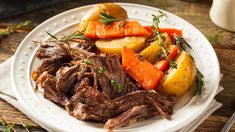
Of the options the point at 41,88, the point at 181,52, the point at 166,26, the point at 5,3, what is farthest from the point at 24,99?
the point at 5,3

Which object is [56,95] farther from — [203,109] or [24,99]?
[203,109]

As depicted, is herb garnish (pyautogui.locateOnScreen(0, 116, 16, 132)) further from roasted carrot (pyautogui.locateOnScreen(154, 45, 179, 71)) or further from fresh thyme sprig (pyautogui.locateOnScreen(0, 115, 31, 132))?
roasted carrot (pyautogui.locateOnScreen(154, 45, 179, 71))

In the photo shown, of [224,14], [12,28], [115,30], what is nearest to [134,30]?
[115,30]

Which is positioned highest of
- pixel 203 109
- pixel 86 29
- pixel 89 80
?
pixel 86 29

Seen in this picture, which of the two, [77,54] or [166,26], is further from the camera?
[166,26]

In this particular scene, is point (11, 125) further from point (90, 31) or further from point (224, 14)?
point (224, 14)

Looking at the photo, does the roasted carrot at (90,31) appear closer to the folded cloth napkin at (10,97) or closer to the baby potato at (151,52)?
the baby potato at (151,52)

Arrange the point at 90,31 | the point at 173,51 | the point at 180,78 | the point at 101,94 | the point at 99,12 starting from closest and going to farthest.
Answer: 1. the point at 101,94
2. the point at 180,78
3. the point at 173,51
4. the point at 90,31
5. the point at 99,12
